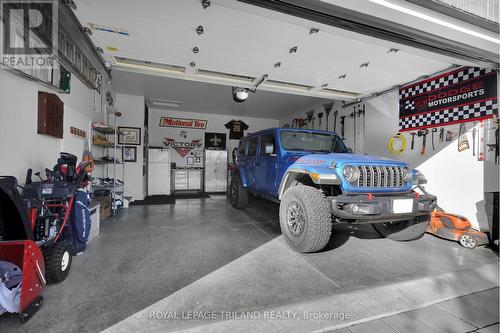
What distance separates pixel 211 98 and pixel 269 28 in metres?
4.12

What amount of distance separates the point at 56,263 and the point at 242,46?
3.02 meters

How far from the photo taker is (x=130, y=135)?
19.5 feet

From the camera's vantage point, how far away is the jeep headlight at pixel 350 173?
92.7 inches

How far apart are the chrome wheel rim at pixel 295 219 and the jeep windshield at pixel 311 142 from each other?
1136 millimetres

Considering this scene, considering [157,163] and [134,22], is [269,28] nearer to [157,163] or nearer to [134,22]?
[134,22]

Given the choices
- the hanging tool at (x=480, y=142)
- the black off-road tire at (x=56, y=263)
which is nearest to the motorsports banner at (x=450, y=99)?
the hanging tool at (x=480, y=142)

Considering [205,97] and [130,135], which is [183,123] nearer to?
[205,97]

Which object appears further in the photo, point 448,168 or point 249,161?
point 249,161

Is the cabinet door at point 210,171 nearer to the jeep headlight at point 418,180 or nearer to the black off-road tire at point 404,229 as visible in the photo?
the black off-road tire at point 404,229

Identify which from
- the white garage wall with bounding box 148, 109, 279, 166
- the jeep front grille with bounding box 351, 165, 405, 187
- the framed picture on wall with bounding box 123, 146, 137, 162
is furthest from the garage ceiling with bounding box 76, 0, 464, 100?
the white garage wall with bounding box 148, 109, 279, 166

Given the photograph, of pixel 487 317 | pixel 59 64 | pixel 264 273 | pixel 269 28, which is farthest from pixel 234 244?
pixel 59 64

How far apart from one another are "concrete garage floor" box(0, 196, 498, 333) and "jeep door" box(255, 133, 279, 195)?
0.80 m

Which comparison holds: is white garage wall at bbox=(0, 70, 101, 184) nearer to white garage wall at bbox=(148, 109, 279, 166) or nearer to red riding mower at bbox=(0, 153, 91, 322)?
red riding mower at bbox=(0, 153, 91, 322)

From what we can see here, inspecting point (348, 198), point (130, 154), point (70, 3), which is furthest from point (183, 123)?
point (348, 198)
